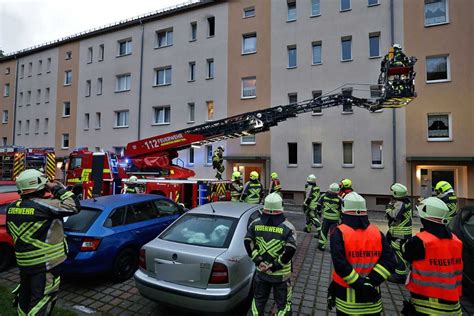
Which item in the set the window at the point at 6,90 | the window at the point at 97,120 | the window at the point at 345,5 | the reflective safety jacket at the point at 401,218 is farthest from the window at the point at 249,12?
the window at the point at 6,90

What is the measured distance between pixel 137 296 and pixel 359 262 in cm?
345

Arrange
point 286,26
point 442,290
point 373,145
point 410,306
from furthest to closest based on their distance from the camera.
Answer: point 286,26 < point 373,145 < point 410,306 < point 442,290

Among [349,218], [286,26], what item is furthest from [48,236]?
[286,26]

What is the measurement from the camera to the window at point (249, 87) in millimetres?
17333

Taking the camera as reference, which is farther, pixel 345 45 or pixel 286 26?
pixel 286 26

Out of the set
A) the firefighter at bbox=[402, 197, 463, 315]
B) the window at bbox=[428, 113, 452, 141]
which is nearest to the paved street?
the firefighter at bbox=[402, 197, 463, 315]

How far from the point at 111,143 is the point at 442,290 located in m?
22.3

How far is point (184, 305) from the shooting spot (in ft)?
11.2

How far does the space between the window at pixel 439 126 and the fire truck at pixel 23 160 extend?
19878mm

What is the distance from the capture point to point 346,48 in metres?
15.5

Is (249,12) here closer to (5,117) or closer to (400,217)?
(400,217)

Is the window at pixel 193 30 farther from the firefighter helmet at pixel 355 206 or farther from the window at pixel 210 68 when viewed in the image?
the firefighter helmet at pixel 355 206

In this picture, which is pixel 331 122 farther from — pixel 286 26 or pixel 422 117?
pixel 286 26

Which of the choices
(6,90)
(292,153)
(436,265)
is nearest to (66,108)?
(6,90)
